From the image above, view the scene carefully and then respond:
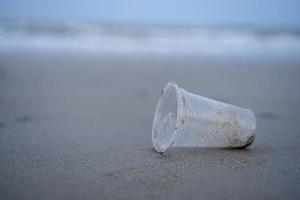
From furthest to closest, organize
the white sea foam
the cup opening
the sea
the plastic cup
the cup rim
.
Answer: the white sea foam, the sea, the cup opening, the plastic cup, the cup rim

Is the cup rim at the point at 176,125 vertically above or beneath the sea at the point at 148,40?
beneath

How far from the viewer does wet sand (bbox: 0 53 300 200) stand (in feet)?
6.44

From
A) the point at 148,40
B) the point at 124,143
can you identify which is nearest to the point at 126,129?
the point at 124,143

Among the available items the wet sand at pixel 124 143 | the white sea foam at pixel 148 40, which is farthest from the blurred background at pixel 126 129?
the white sea foam at pixel 148 40

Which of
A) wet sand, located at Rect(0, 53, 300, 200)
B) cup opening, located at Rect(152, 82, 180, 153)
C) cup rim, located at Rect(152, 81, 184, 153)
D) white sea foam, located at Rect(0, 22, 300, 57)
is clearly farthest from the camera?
white sea foam, located at Rect(0, 22, 300, 57)

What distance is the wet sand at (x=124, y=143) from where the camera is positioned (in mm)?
1964

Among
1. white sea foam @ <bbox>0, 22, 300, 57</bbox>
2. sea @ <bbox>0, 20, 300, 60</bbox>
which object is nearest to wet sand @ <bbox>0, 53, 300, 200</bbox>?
sea @ <bbox>0, 20, 300, 60</bbox>

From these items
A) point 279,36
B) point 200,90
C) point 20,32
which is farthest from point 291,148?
point 279,36

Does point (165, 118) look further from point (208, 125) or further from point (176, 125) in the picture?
point (176, 125)

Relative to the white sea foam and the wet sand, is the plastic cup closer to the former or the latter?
the wet sand

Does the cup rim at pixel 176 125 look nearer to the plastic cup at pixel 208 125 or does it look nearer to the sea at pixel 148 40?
the plastic cup at pixel 208 125

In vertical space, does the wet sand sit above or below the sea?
below

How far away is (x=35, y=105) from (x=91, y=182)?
9.19ft

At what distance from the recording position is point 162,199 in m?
1.82
